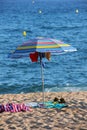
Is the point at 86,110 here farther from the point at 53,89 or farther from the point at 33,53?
the point at 53,89

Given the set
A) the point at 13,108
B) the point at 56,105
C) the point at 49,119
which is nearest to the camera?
the point at 49,119

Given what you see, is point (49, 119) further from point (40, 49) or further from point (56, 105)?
point (40, 49)

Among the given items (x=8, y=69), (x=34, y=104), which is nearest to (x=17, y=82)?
(x=8, y=69)

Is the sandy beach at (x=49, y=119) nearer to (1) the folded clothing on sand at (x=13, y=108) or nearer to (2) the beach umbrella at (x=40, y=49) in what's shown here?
(1) the folded clothing on sand at (x=13, y=108)

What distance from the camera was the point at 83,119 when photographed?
1255cm

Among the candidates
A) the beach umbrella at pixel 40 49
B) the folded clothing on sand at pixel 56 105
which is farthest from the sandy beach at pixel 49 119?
the beach umbrella at pixel 40 49

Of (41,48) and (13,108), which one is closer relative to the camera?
(41,48)

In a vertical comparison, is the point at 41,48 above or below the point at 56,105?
above

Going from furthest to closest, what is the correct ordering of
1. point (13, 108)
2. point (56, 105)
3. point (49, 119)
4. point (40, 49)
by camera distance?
point (56, 105)
point (13, 108)
point (40, 49)
point (49, 119)

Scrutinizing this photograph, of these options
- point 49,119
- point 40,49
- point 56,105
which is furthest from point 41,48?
point 49,119

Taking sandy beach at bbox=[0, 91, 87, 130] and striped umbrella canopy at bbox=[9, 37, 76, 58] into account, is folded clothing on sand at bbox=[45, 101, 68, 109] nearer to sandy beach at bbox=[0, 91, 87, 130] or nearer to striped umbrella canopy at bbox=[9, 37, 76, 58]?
sandy beach at bbox=[0, 91, 87, 130]

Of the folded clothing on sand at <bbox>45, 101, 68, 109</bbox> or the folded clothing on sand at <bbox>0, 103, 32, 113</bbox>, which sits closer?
the folded clothing on sand at <bbox>0, 103, 32, 113</bbox>

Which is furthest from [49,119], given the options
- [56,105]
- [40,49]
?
[40,49]

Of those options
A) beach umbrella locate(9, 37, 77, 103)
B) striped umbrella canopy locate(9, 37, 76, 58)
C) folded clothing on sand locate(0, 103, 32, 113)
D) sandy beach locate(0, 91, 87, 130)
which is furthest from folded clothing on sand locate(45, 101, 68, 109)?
striped umbrella canopy locate(9, 37, 76, 58)
